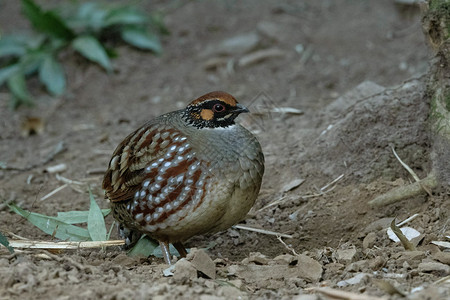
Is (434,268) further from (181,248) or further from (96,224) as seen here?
(96,224)

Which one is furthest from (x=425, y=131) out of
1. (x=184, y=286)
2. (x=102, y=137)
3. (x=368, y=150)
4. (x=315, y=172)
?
(x=102, y=137)

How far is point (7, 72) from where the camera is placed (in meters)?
9.20

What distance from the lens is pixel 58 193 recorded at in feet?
20.2

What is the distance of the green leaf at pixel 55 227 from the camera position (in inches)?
203

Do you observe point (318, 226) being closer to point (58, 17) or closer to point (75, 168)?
point (75, 168)

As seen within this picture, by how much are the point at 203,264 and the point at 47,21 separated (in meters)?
6.19

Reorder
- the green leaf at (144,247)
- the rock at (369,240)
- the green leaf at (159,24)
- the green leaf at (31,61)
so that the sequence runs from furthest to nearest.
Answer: the green leaf at (159,24) < the green leaf at (31,61) < the green leaf at (144,247) < the rock at (369,240)

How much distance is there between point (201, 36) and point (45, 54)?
2172mm

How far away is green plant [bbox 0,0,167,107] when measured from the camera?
9.12 meters

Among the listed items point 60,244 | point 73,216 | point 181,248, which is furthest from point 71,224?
point 181,248

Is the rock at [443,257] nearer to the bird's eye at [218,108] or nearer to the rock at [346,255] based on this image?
the rock at [346,255]

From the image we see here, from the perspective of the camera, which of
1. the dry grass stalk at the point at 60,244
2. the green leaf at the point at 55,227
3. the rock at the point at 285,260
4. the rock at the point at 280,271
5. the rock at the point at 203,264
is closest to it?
the rock at the point at 203,264

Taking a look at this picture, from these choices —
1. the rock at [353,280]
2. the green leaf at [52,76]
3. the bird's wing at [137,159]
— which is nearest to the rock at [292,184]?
the bird's wing at [137,159]

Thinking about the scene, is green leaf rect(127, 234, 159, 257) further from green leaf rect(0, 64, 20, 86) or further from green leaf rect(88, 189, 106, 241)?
green leaf rect(0, 64, 20, 86)
